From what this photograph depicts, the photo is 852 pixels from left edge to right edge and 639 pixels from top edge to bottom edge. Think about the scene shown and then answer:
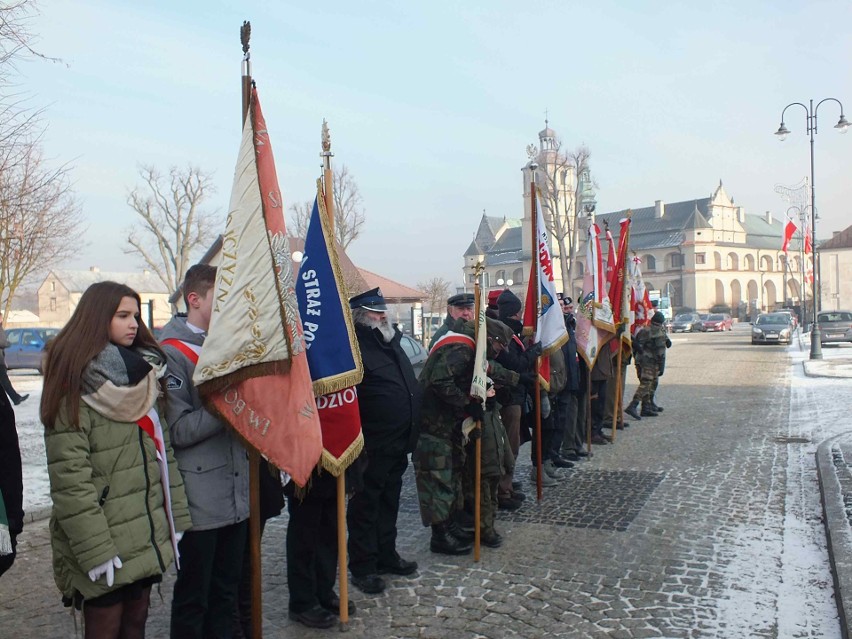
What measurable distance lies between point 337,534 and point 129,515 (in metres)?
1.85

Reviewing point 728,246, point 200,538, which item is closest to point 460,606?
point 200,538

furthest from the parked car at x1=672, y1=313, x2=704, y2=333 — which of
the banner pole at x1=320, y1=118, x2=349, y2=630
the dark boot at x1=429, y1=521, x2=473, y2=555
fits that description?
the banner pole at x1=320, y1=118, x2=349, y2=630

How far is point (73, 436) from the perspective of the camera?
9.66ft

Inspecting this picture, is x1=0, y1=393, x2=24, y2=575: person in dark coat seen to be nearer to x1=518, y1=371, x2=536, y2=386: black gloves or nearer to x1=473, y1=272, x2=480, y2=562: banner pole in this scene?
x1=473, y1=272, x2=480, y2=562: banner pole

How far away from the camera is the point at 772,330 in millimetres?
34438

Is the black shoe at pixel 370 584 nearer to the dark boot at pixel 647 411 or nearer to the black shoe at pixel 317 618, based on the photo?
the black shoe at pixel 317 618

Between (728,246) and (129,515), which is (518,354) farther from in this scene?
(728,246)

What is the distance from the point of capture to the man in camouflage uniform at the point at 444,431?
562 centimetres

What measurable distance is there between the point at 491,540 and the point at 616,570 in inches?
42.3

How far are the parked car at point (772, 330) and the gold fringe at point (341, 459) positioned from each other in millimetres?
34371

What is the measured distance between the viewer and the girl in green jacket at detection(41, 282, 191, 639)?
2.93 meters

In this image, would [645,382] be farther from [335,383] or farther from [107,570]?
[107,570]

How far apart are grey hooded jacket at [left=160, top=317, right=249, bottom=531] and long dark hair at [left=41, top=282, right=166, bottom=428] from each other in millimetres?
377

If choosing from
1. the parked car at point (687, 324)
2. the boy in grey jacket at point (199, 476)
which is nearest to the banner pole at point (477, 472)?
the boy in grey jacket at point (199, 476)
